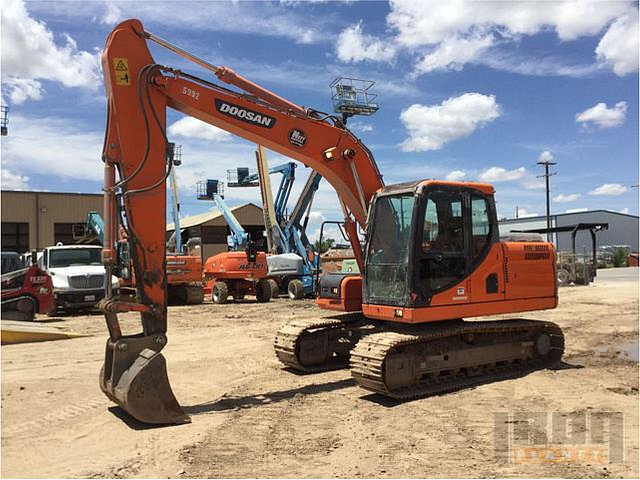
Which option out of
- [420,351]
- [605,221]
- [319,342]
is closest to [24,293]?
[319,342]

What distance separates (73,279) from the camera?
17.5 m

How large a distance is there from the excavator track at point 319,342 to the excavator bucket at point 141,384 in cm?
257

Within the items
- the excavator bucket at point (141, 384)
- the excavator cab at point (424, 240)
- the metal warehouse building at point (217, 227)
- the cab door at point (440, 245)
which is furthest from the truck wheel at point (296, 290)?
the metal warehouse building at point (217, 227)

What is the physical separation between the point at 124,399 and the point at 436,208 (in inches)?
178

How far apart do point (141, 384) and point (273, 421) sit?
1505 mm

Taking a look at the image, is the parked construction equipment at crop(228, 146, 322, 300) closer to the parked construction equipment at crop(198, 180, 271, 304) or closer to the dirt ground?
the parked construction equipment at crop(198, 180, 271, 304)

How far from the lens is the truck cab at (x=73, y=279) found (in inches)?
682

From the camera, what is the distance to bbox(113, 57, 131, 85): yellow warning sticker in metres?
6.64

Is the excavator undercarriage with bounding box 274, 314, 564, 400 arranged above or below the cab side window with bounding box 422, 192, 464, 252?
below

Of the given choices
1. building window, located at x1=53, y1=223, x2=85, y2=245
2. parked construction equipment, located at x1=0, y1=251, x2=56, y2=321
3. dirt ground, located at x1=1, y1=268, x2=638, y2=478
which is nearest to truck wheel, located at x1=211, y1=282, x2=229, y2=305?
parked construction equipment, located at x1=0, y1=251, x2=56, y2=321

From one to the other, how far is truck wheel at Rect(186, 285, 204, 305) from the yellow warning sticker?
1513 centimetres

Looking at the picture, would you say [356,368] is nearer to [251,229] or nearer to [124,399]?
[124,399]

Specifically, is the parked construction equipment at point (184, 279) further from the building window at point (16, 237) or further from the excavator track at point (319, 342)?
the building window at point (16, 237)

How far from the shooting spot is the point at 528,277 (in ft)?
28.7
